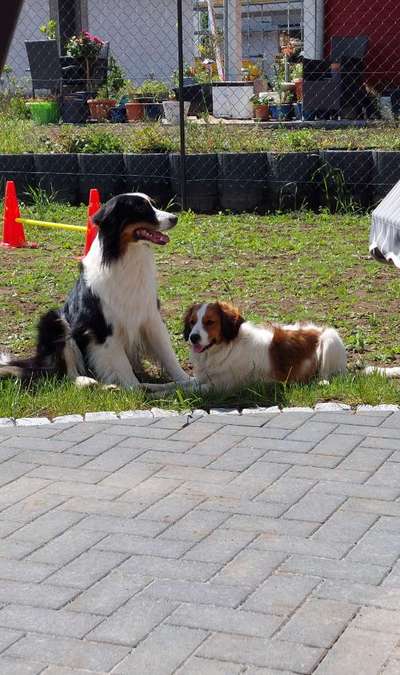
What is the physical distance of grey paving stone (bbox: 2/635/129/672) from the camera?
→ 3092mm

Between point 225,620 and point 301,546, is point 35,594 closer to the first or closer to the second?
point 225,620

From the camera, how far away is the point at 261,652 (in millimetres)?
3129

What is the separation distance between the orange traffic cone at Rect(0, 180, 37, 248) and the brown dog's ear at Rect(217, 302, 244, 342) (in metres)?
4.91

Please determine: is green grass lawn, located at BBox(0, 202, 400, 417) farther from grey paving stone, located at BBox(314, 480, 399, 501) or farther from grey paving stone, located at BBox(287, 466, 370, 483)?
grey paving stone, located at BBox(314, 480, 399, 501)

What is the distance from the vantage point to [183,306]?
786cm

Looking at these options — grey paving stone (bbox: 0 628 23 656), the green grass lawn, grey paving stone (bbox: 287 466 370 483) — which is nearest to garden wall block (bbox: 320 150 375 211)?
the green grass lawn

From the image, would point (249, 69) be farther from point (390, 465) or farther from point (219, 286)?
point (390, 465)

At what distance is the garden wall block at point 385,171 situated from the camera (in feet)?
35.8

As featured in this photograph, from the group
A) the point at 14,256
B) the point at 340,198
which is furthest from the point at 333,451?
the point at 340,198

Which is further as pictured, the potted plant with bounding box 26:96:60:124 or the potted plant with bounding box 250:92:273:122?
the potted plant with bounding box 26:96:60:124

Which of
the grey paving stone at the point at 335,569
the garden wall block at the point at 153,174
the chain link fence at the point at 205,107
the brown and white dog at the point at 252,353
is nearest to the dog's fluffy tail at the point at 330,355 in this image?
the brown and white dog at the point at 252,353

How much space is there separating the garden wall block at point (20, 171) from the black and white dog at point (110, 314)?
629 cm

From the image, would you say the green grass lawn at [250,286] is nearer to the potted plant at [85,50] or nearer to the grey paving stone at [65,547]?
the grey paving stone at [65,547]

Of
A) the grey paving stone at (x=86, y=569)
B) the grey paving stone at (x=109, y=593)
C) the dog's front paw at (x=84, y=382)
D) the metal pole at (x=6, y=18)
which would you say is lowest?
the grey paving stone at (x=86, y=569)
